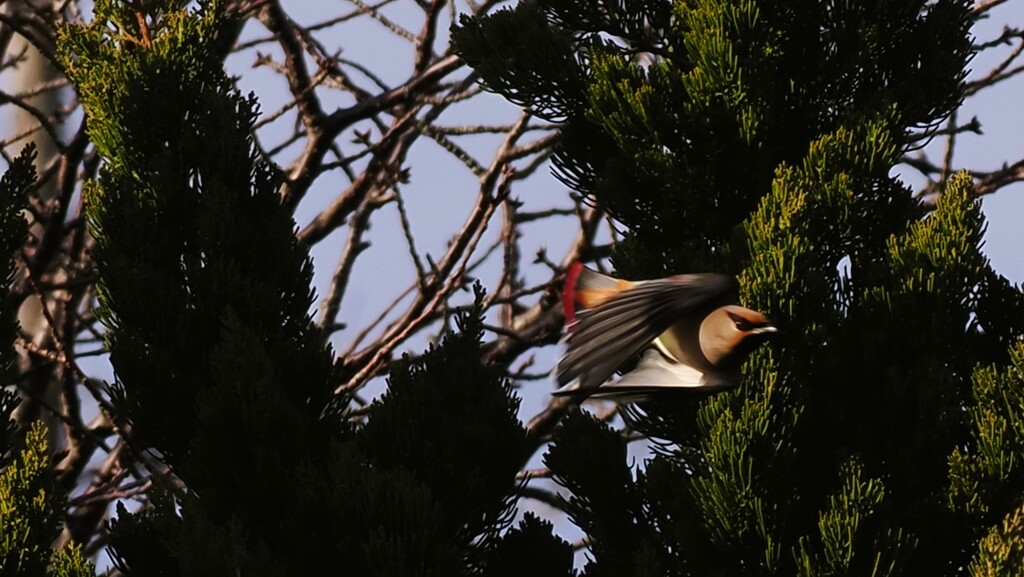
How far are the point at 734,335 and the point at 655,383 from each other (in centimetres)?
30

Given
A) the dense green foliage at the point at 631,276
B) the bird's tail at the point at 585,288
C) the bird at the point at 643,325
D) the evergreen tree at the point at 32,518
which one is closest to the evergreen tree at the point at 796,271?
the dense green foliage at the point at 631,276

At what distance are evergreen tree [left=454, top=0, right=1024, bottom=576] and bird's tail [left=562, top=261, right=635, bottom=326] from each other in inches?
11.6

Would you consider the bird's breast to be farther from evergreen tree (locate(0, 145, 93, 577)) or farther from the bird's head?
evergreen tree (locate(0, 145, 93, 577))

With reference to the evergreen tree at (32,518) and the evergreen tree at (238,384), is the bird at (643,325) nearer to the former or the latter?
the evergreen tree at (238,384)

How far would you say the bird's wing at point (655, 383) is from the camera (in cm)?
346

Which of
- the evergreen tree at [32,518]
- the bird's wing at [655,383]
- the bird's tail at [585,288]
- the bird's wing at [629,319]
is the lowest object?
the evergreen tree at [32,518]

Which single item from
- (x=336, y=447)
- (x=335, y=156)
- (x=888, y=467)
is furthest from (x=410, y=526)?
(x=335, y=156)

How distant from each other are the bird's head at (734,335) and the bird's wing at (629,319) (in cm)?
6

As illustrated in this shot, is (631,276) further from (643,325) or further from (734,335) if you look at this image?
(734,335)

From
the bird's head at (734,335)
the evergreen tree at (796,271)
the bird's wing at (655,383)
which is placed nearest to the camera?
the evergreen tree at (796,271)

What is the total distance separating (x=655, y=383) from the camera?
358 centimetres

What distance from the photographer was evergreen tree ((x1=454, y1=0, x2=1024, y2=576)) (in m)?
3.20

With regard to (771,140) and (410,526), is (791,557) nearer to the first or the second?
(410,526)

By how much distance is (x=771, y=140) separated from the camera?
13.0 feet
